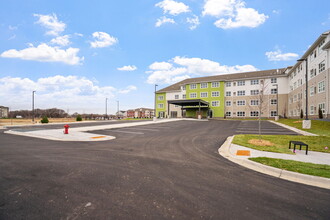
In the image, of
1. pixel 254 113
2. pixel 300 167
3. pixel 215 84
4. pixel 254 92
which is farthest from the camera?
pixel 215 84

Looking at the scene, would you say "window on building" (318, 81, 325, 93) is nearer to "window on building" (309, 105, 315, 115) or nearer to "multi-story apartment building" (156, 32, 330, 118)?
"multi-story apartment building" (156, 32, 330, 118)

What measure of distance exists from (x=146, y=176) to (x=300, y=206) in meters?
3.78

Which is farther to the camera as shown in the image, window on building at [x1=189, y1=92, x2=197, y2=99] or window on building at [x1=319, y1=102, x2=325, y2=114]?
window on building at [x1=189, y1=92, x2=197, y2=99]

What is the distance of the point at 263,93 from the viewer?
39469 millimetres

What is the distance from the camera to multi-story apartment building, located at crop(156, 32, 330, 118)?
24.9 metres

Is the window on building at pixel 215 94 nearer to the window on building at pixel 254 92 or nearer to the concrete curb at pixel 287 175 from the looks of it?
the window on building at pixel 254 92

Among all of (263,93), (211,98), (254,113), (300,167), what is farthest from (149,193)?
(211,98)

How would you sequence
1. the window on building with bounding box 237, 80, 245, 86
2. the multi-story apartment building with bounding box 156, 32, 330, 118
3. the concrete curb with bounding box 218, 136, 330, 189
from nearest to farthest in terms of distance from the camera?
the concrete curb with bounding box 218, 136, 330, 189 < the multi-story apartment building with bounding box 156, 32, 330, 118 < the window on building with bounding box 237, 80, 245, 86

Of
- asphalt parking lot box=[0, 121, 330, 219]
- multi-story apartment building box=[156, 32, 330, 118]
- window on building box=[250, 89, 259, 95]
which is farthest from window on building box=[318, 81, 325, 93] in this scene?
asphalt parking lot box=[0, 121, 330, 219]

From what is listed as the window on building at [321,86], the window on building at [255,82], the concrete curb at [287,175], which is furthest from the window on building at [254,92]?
the concrete curb at [287,175]

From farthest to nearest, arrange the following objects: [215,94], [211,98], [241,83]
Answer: [211,98] → [215,94] → [241,83]

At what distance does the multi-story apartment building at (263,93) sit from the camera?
24.9 meters

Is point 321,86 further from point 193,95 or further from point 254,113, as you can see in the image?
point 193,95

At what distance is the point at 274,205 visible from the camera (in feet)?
10.7
